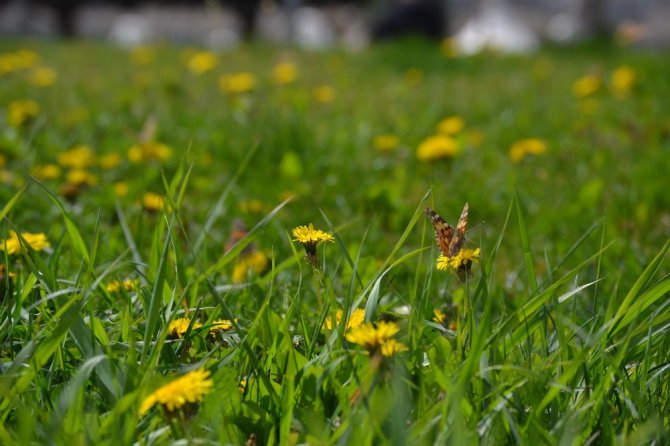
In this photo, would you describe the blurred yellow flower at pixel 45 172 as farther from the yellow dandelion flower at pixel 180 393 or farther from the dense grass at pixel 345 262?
the yellow dandelion flower at pixel 180 393

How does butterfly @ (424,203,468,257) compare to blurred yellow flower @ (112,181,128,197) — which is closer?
butterfly @ (424,203,468,257)

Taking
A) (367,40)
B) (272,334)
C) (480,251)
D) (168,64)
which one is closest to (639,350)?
(480,251)

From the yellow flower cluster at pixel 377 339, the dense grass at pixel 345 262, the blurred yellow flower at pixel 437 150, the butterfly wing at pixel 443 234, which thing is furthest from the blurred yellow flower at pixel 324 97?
the yellow flower cluster at pixel 377 339

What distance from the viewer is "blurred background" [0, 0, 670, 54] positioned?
10.9 metres

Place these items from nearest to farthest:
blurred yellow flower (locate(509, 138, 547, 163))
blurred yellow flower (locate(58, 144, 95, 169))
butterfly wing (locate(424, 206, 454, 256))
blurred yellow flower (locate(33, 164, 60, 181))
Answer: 1. butterfly wing (locate(424, 206, 454, 256))
2. blurred yellow flower (locate(33, 164, 60, 181))
3. blurred yellow flower (locate(58, 144, 95, 169))
4. blurred yellow flower (locate(509, 138, 547, 163))

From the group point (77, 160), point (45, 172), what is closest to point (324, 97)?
point (77, 160)

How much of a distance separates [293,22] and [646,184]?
9.38 m

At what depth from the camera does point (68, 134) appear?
392 centimetres

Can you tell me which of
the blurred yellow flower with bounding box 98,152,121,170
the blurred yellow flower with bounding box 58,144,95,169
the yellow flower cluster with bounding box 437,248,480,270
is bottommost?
the blurred yellow flower with bounding box 98,152,121,170

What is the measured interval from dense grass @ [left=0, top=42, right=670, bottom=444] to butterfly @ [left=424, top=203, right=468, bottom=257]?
0.04m

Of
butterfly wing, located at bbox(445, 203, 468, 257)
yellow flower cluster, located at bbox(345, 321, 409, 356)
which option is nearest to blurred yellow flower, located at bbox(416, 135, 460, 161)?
butterfly wing, located at bbox(445, 203, 468, 257)

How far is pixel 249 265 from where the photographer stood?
6.48ft

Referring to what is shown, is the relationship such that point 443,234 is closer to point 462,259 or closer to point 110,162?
point 462,259

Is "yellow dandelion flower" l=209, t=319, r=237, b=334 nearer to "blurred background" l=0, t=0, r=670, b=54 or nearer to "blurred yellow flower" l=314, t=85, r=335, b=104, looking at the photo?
"blurred background" l=0, t=0, r=670, b=54
